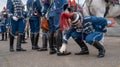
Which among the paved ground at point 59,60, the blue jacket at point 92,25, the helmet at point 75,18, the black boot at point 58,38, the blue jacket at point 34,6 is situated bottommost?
the paved ground at point 59,60

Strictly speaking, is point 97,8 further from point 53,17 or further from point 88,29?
point 88,29

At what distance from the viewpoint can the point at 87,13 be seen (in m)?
11.9

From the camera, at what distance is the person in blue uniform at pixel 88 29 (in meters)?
8.88

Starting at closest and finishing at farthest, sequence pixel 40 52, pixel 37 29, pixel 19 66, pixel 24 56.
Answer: pixel 19 66 < pixel 24 56 < pixel 40 52 < pixel 37 29

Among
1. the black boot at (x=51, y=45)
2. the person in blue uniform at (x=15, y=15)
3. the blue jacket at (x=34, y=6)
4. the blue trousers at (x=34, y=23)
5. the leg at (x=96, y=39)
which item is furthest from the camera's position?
the blue trousers at (x=34, y=23)

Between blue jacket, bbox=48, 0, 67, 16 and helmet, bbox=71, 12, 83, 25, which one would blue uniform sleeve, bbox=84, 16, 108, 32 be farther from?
blue jacket, bbox=48, 0, 67, 16

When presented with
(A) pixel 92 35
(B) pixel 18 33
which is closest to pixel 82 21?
(A) pixel 92 35

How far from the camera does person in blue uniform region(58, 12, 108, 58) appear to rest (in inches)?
350

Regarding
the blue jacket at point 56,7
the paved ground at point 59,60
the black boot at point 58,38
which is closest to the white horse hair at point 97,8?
the paved ground at point 59,60

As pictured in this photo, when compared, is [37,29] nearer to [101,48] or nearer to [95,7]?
[95,7]

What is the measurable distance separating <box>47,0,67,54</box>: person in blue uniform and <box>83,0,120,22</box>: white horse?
2.08 meters

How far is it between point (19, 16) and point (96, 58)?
2813 mm

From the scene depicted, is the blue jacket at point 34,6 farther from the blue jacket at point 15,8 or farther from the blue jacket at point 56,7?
the blue jacket at point 56,7

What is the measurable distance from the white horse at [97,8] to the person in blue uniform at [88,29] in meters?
2.44
